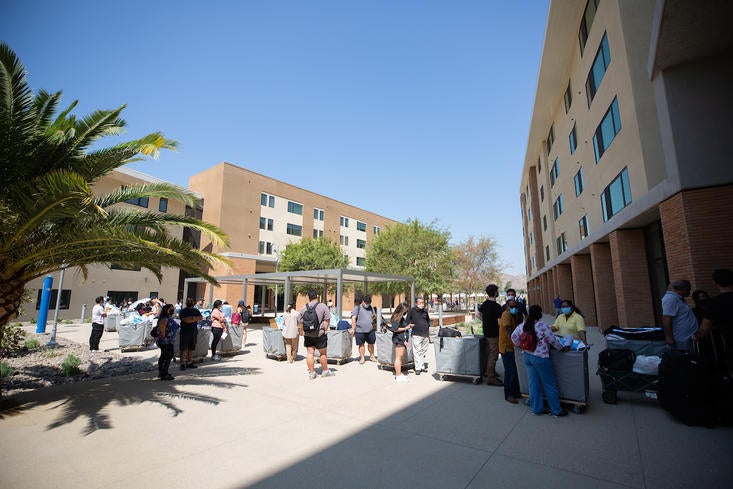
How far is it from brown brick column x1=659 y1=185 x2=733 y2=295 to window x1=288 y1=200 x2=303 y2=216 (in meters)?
41.6

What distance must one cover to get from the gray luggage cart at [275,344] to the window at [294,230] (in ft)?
115

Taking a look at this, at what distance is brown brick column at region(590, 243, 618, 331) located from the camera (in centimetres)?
1575

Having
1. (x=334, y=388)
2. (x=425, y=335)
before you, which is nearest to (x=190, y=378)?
(x=334, y=388)

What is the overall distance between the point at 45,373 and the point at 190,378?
4.00m

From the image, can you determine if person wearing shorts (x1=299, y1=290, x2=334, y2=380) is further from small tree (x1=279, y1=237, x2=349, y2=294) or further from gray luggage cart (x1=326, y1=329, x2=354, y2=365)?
small tree (x1=279, y1=237, x2=349, y2=294)

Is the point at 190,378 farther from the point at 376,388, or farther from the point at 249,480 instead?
the point at 249,480

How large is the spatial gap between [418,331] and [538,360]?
3159 millimetres

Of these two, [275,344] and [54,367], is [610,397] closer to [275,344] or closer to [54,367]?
[275,344]

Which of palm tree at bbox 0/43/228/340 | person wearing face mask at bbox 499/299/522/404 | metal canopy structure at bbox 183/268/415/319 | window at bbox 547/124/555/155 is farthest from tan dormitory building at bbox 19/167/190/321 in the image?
window at bbox 547/124/555/155

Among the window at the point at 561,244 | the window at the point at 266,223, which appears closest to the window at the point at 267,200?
the window at the point at 266,223

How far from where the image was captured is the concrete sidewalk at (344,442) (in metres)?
3.61

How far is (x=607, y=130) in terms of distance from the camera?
48.3 feet

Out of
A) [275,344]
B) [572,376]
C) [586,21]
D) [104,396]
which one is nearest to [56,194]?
[104,396]

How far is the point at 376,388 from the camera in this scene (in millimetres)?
7293
